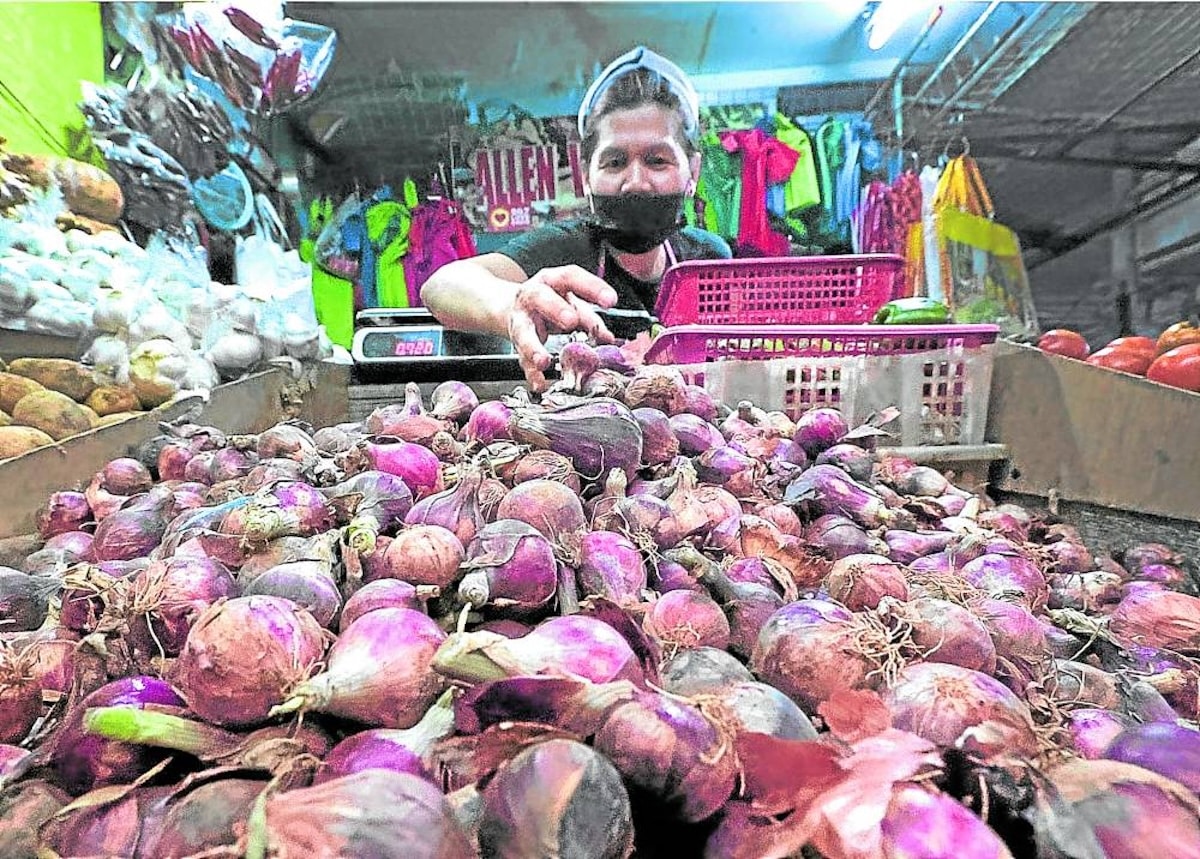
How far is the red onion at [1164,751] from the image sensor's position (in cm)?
51

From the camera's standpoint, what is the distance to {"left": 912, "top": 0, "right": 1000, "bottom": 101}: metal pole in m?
2.44

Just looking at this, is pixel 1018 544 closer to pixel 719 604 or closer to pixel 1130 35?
pixel 719 604

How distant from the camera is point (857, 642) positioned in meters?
0.60

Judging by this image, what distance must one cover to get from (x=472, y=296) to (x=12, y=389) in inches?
45.2

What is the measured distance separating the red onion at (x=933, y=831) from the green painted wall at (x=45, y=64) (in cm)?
284

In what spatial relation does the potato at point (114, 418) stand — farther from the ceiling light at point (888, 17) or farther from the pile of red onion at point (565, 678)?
the ceiling light at point (888, 17)

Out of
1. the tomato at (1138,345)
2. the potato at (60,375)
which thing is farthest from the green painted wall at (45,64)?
the tomato at (1138,345)

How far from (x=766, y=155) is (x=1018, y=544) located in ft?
6.84

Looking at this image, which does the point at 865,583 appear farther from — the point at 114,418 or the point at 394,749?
the point at 114,418

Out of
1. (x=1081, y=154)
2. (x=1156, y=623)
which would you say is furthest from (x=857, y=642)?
(x=1081, y=154)

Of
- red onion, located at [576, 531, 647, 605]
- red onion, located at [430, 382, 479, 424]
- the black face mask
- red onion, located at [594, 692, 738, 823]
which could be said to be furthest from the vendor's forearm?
red onion, located at [594, 692, 738, 823]

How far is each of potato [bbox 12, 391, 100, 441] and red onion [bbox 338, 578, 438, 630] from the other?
1468 mm

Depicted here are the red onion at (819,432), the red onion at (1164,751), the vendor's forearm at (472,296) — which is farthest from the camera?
the vendor's forearm at (472,296)

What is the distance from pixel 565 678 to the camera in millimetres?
476
